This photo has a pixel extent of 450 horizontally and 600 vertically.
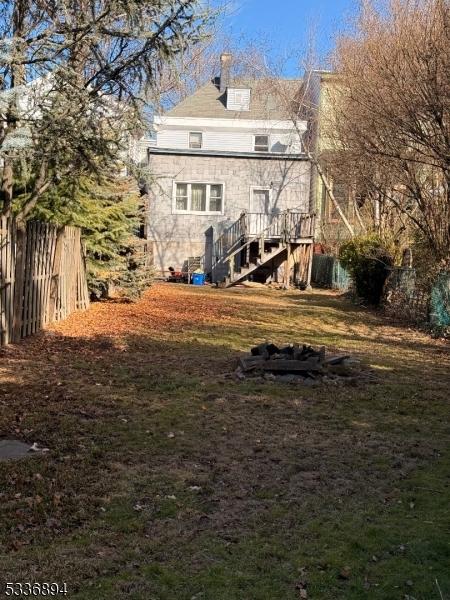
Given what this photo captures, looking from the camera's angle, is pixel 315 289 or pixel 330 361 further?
pixel 315 289

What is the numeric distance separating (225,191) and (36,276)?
62.9 ft

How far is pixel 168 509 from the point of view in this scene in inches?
156

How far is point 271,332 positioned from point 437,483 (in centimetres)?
780

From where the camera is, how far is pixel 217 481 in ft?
14.8

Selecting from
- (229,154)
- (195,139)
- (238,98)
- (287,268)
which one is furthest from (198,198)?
(238,98)

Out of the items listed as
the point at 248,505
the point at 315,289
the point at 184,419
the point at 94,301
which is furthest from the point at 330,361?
the point at 315,289

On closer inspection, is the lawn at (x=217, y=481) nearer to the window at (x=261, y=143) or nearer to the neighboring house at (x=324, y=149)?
the neighboring house at (x=324, y=149)

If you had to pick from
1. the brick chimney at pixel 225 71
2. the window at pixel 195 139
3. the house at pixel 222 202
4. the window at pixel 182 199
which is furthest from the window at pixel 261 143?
the window at pixel 182 199

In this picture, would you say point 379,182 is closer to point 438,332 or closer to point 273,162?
point 438,332

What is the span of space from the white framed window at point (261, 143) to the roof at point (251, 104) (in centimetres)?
96

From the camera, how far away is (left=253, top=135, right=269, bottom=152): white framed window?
31.2 meters

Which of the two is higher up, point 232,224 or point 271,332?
point 232,224

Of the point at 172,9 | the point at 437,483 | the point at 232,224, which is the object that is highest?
the point at 172,9

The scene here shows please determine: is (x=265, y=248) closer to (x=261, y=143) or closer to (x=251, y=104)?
(x=261, y=143)
